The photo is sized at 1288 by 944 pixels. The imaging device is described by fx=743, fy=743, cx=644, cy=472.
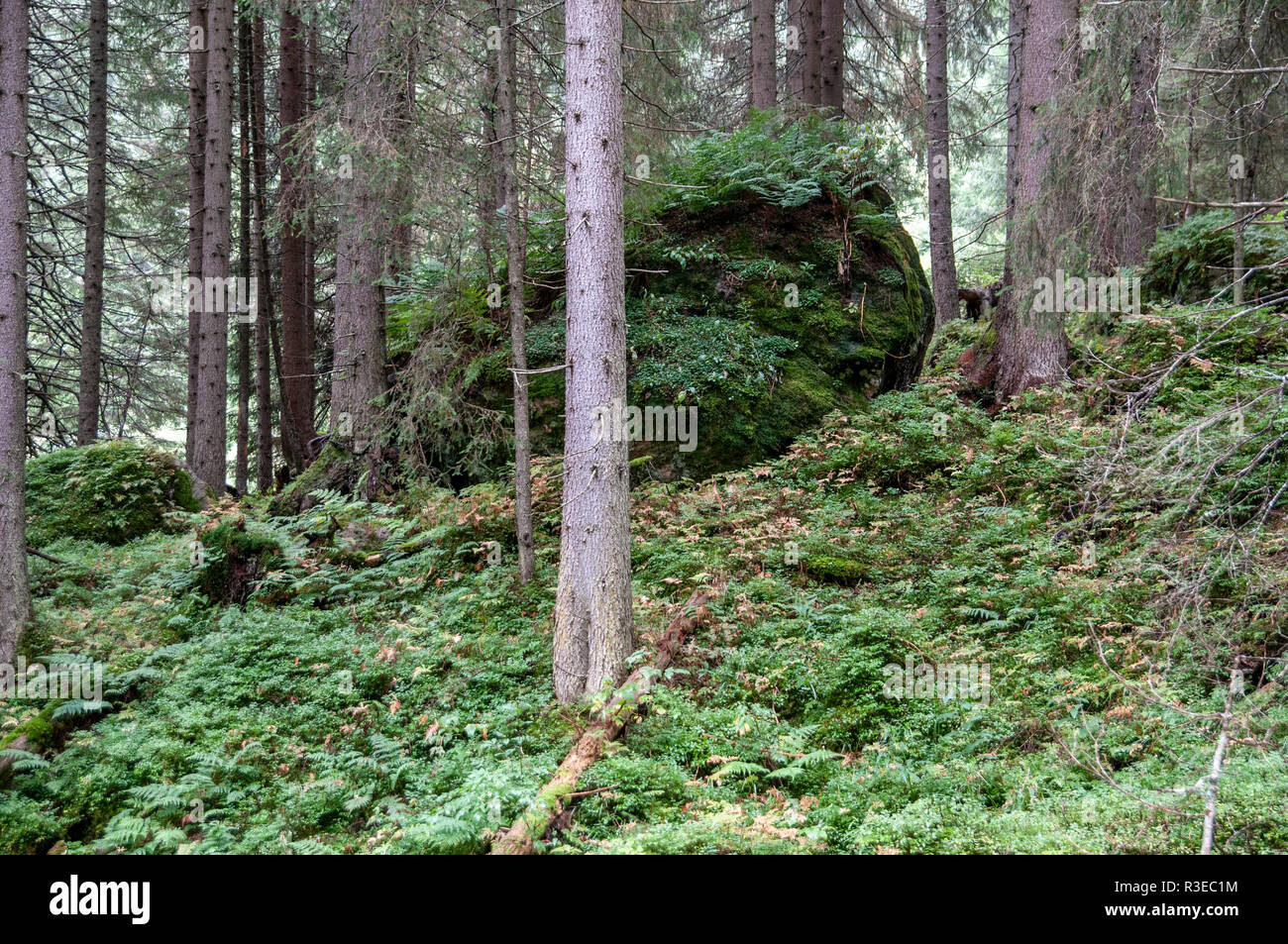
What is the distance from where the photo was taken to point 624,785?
181 inches

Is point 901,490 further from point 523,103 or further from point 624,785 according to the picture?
point 523,103

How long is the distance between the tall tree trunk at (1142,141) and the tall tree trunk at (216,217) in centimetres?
1167

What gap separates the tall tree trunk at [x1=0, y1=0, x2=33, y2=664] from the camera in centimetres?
674

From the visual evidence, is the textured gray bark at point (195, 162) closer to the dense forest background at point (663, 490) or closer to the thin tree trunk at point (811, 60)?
the dense forest background at point (663, 490)

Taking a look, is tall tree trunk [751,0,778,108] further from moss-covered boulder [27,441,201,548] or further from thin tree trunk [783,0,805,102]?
moss-covered boulder [27,441,201,548]

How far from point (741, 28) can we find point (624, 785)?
69.0 ft

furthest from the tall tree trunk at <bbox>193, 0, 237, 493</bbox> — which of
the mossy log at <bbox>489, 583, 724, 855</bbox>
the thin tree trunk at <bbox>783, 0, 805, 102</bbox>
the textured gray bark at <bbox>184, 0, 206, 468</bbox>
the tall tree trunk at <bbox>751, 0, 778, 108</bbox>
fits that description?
the thin tree trunk at <bbox>783, 0, 805, 102</bbox>

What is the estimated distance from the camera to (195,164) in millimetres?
13203

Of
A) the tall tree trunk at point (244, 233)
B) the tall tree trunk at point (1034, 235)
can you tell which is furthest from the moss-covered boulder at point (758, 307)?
the tall tree trunk at point (244, 233)

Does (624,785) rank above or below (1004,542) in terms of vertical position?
below

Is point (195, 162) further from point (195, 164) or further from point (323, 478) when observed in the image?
point (323, 478)

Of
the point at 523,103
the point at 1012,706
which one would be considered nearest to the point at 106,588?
the point at 523,103

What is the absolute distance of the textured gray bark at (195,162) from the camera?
1254 cm

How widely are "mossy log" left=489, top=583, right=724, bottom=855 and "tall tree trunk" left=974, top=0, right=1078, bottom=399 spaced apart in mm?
5871
